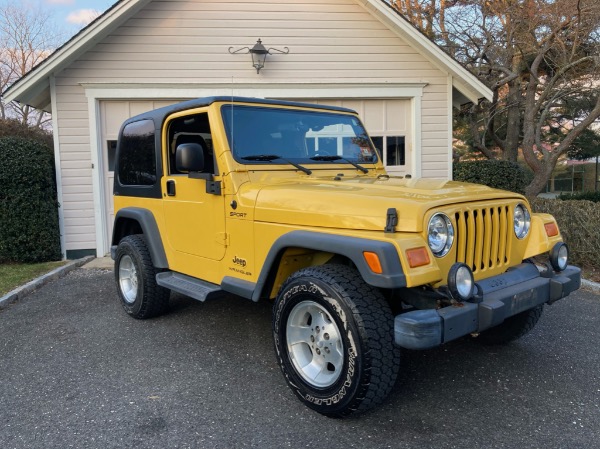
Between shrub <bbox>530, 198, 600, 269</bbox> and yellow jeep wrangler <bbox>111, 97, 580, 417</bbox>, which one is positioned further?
shrub <bbox>530, 198, 600, 269</bbox>

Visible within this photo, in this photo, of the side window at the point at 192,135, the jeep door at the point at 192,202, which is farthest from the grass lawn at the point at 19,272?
the side window at the point at 192,135

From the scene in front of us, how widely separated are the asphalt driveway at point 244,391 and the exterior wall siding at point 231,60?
4.17 m

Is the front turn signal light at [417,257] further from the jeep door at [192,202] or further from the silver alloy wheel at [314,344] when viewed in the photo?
the jeep door at [192,202]

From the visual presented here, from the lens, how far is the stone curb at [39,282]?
577 centimetres

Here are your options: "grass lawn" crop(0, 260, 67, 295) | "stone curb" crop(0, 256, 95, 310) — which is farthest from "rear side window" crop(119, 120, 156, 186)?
"grass lawn" crop(0, 260, 67, 295)

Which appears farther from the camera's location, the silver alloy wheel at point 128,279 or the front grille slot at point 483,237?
the silver alloy wheel at point 128,279

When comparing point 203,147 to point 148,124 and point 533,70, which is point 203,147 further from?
point 533,70

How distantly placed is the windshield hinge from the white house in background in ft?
21.1

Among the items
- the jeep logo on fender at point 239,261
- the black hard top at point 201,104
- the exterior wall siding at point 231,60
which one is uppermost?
the exterior wall siding at point 231,60

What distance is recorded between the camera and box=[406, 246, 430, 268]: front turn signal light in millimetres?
2619

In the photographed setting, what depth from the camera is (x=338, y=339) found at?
2867 millimetres

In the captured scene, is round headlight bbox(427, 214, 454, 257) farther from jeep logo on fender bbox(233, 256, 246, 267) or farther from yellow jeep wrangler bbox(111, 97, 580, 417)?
jeep logo on fender bbox(233, 256, 246, 267)

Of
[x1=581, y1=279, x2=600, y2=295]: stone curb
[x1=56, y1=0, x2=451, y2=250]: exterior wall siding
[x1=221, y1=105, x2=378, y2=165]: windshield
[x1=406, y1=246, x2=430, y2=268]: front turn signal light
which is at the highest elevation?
[x1=56, y1=0, x2=451, y2=250]: exterior wall siding

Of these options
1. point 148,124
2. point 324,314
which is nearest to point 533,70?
point 148,124
